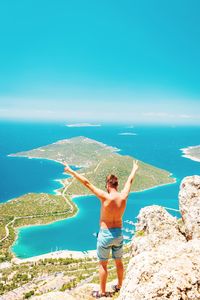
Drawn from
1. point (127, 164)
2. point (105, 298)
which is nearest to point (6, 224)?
point (127, 164)

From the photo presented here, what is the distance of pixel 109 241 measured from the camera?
891 centimetres

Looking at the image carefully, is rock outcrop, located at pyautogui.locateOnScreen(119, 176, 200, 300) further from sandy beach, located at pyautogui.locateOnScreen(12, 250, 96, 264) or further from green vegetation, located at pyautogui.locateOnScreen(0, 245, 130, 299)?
sandy beach, located at pyautogui.locateOnScreen(12, 250, 96, 264)

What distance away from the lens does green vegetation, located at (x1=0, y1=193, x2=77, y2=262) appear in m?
120

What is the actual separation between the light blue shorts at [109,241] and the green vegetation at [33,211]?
10292cm

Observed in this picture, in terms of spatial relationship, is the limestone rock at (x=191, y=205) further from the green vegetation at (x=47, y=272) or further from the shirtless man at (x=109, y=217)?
the green vegetation at (x=47, y=272)

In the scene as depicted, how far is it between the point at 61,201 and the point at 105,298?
445 feet

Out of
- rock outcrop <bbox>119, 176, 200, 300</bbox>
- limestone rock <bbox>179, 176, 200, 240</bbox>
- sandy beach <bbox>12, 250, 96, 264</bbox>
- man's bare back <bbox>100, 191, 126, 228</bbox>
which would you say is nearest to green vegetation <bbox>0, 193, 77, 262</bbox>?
sandy beach <bbox>12, 250, 96, 264</bbox>

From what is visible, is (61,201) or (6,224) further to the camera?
(61,201)

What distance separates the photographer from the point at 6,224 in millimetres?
118250

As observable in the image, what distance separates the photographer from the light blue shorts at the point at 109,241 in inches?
350

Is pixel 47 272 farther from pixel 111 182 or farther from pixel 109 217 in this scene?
pixel 111 182

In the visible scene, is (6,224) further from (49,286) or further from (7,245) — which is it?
(49,286)

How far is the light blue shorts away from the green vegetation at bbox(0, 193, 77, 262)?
10292cm

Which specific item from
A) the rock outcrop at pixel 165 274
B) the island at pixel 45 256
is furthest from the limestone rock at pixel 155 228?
the rock outcrop at pixel 165 274
